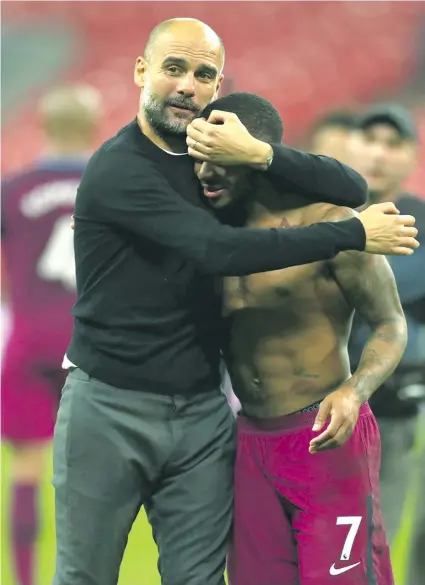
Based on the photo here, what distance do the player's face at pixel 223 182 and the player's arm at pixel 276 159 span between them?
0.07 m

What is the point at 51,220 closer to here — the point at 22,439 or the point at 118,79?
the point at 22,439

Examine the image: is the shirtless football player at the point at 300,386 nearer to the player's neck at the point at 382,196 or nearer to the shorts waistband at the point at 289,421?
the shorts waistband at the point at 289,421

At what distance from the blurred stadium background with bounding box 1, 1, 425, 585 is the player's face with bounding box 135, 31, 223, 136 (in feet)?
12.5

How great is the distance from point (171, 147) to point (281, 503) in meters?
0.64

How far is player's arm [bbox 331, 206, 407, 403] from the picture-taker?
1415mm

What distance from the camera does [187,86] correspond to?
1428 mm

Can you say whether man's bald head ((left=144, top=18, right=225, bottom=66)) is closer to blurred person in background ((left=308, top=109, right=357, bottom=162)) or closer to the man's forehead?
the man's forehead

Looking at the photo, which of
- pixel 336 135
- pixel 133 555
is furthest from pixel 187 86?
pixel 133 555

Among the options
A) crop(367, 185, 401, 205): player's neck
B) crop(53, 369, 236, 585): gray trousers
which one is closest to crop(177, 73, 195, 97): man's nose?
crop(53, 369, 236, 585): gray trousers

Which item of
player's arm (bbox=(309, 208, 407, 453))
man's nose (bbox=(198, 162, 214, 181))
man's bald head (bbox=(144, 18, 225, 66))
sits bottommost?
player's arm (bbox=(309, 208, 407, 453))

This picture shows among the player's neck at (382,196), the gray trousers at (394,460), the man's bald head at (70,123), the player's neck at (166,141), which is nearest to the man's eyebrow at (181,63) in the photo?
the player's neck at (166,141)

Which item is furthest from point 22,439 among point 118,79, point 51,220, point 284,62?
point 284,62

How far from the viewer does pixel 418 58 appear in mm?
5754

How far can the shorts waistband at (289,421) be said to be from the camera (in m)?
1.46
